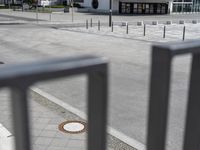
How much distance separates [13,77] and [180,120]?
6.76 m

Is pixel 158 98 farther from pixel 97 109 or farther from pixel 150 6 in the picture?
pixel 150 6

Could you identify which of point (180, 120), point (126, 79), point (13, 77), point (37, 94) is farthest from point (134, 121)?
point (13, 77)

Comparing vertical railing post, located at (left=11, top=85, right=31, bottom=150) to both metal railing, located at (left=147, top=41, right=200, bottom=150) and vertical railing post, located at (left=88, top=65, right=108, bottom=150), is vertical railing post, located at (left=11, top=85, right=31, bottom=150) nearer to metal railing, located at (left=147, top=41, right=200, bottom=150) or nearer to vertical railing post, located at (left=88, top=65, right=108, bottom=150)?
vertical railing post, located at (left=88, top=65, right=108, bottom=150)

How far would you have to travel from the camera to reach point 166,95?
5.23 ft

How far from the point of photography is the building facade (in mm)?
56372

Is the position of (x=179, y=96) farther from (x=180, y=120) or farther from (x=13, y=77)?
(x=13, y=77)

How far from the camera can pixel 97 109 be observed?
1371 mm

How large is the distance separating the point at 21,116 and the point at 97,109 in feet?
1.19

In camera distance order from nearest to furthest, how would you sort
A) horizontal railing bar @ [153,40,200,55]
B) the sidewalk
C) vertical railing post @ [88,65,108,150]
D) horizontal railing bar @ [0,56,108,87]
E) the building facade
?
horizontal railing bar @ [0,56,108,87] < vertical railing post @ [88,65,108,150] < horizontal railing bar @ [153,40,200,55] < the sidewalk < the building facade

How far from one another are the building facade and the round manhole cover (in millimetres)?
50870

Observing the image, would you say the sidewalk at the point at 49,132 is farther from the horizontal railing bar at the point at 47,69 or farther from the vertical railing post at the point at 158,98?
the horizontal railing bar at the point at 47,69

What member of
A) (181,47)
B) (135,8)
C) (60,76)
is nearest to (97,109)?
(60,76)

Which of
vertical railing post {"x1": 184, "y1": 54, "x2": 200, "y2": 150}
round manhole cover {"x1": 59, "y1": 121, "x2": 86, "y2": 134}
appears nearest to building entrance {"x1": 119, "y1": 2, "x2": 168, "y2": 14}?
round manhole cover {"x1": 59, "y1": 121, "x2": 86, "y2": 134}

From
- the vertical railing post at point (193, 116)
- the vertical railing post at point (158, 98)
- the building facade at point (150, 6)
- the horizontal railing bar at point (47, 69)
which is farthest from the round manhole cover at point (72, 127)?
the building facade at point (150, 6)
